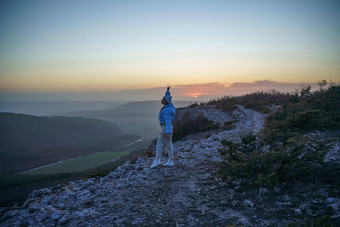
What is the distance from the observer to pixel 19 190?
26.5 metres

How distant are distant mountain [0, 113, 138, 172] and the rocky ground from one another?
221ft

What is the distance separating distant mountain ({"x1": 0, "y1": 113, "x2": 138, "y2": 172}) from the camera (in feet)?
219

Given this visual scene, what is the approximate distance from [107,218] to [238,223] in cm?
290

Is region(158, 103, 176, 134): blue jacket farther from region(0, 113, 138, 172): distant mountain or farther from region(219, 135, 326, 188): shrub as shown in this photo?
region(0, 113, 138, 172): distant mountain

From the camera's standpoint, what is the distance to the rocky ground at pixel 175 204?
392cm

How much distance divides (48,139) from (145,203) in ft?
356

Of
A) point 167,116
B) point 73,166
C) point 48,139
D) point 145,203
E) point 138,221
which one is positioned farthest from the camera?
point 48,139

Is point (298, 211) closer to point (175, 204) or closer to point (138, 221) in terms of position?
point (175, 204)

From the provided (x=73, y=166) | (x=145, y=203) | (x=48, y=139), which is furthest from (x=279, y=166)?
(x=48, y=139)

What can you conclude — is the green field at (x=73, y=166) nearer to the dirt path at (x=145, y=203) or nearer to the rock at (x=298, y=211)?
the dirt path at (x=145, y=203)

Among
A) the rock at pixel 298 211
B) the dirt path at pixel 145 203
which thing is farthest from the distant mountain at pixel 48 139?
the rock at pixel 298 211

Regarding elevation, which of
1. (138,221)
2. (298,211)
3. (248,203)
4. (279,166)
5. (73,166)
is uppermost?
(279,166)

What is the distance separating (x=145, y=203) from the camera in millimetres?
5094

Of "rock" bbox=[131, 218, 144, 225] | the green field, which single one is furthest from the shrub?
the green field
